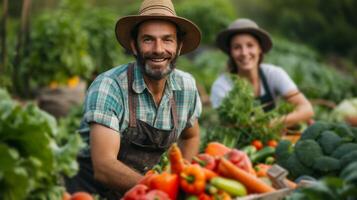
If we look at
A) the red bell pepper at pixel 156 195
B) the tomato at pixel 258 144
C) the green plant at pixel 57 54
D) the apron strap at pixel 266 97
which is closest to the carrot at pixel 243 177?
the red bell pepper at pixel 156 195

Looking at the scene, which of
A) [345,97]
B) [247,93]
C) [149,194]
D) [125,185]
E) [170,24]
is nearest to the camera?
[149,194]

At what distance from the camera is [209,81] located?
39.0ft

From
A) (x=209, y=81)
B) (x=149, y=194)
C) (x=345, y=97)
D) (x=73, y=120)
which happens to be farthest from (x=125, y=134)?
(x=209, y=81)

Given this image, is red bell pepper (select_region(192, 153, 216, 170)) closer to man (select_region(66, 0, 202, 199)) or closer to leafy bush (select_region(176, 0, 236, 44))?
man (select_region(66, 0, 202, 199))

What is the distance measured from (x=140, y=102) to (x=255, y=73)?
222 cm

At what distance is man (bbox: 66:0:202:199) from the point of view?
176 inches

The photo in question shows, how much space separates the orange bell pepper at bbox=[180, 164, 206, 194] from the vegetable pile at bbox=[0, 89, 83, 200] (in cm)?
59

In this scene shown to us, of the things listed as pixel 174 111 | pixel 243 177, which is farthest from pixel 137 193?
pixel 174 111

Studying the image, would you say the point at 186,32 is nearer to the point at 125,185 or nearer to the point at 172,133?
the point at 172,133

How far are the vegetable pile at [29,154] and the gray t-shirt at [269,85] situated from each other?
3365mm

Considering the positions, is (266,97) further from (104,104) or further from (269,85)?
(104,104)

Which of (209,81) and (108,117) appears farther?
(209,81)

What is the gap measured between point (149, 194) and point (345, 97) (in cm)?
685

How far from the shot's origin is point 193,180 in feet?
11.6
